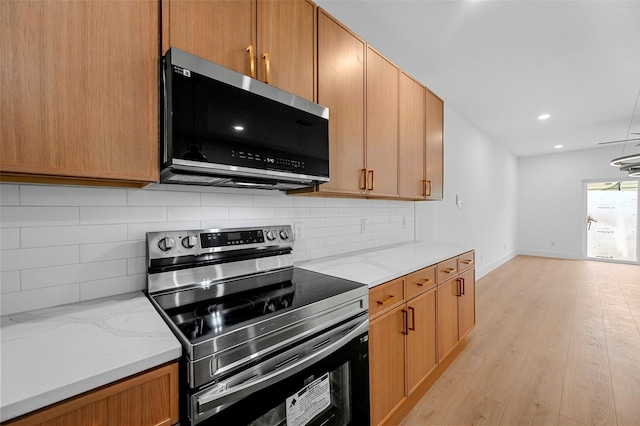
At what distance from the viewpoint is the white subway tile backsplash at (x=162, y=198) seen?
1.24 m

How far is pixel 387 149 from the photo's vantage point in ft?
6.94

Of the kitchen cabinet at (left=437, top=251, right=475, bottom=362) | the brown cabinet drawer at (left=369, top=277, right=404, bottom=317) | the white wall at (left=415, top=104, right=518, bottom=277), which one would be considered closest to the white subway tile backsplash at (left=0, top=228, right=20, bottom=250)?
the brown cabinet drawer at (left=369, top=277, right=404, bottom=317)

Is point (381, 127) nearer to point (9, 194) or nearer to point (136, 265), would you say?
point (136, 265)

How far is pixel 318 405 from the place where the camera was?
1.13m

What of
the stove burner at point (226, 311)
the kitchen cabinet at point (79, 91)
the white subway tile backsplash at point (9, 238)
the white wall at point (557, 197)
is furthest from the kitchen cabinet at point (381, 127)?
the white wall at point (557, 197)

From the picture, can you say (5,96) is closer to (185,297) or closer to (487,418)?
(185,297)

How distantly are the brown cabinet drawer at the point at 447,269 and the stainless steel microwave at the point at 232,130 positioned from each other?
1.16 meters

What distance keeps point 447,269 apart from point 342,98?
147 centimetres

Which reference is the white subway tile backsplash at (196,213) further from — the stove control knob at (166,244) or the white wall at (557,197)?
the white wall at (557,197)

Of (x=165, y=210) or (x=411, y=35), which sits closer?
(x=165, y=210)

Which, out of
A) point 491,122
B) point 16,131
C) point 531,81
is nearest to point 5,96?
point 16,131

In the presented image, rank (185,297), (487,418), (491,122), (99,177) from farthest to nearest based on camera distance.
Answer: (491,122) < (487,418) < (185,297) < (99,177)

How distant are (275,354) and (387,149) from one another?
64.6 inches

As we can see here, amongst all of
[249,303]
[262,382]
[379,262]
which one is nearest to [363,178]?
[379,262]
